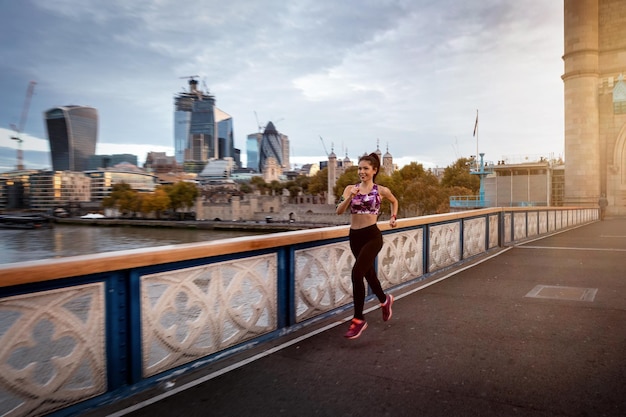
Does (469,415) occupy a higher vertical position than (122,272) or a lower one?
lower

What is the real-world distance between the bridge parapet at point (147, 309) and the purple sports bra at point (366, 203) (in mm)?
841

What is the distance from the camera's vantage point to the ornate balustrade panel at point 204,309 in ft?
13.2

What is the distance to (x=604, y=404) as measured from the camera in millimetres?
3508

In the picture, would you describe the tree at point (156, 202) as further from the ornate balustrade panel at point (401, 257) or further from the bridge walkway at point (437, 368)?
the bridge walkway at point (437, 368)

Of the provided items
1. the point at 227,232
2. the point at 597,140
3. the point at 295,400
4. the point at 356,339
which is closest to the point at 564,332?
the point at 356,339

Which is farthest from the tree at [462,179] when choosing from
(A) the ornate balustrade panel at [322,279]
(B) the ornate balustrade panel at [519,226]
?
(A) the ornate balustrade panel at [322,279]

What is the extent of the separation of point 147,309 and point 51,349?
32.1 inches

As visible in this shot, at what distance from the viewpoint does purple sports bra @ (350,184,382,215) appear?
5293 mm

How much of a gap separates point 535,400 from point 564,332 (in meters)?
2.14

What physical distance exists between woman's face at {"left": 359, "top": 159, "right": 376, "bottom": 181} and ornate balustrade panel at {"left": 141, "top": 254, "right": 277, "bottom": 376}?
1.42 meters

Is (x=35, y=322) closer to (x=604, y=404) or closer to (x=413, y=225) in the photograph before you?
(x=604, y=404)

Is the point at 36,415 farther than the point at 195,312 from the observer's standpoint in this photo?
No

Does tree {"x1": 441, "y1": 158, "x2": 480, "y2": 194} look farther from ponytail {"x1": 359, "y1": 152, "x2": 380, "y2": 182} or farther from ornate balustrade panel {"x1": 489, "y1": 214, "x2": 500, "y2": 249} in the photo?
ponytail {"x1": 359, "y1": 152, "x2": 380, "y2": 182}

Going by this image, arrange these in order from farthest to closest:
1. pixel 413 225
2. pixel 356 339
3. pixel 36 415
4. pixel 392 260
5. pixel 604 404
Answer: pixel 413 225 < pixel 392 260 < pixel 356 339 < pixel 604 404 < pixel 36 415
